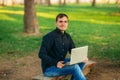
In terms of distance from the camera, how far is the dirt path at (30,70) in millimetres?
8188

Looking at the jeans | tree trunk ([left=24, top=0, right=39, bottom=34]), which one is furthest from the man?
tree trunk ([left=24, top=0, right=39, bottom=34])

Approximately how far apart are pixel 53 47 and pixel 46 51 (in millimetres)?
238

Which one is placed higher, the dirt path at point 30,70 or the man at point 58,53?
the man at point 58,53

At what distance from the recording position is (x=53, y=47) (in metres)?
6.26

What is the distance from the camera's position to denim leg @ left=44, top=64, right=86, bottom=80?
6047 millimetres

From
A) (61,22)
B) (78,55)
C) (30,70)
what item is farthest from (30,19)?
(78,55)

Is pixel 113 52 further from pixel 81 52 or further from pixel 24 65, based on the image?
pixel 81 52

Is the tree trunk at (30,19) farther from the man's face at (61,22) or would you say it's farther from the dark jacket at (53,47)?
the man's face at (61,22)

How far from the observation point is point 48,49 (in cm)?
611

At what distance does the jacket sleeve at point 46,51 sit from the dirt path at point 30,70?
219cm

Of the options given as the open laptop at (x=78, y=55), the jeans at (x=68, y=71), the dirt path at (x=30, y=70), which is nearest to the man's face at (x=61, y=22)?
the open laptop at (x=78, y=55)

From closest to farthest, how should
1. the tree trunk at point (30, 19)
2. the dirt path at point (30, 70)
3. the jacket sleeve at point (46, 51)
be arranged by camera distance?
1. the jacket sleeve at point (46, 51)
2. the dirt path at point (30, 70)
3. the tree trunk at point (30, 19)

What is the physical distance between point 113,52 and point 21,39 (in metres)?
4.62

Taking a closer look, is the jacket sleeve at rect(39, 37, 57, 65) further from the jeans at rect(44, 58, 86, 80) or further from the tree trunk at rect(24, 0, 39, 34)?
the tree trunk at rect(24, 0, 39, 34)
